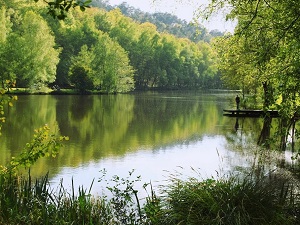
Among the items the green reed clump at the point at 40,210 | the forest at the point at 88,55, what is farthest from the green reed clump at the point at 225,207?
the forest at the point at 88,55

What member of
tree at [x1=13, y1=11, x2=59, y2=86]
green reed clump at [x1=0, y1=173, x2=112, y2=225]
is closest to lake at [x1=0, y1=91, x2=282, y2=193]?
green reed clump at [x1=0, y1=173, x2=112, y2=225]

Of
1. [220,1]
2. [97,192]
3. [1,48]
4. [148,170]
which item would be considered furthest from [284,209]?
[1,48]

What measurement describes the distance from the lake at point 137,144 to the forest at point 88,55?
6.97 metres

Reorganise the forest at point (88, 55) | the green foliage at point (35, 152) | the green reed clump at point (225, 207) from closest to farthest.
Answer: the green reed clump at point (225, 207) < the green foliage at point (35, 152) < the forest at point (88, 55)

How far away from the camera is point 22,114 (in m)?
31.8

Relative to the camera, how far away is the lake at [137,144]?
14.4 meters

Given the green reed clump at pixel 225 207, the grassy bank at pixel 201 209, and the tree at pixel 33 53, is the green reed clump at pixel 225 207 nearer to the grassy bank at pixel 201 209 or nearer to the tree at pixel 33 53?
the grassy bank at pixel 201 209

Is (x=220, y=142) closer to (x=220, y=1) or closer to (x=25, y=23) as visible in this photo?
(x=220, y=1)

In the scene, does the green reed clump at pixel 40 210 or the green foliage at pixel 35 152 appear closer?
the green reed clump at pixel 40 210

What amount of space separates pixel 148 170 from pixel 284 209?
8993mm

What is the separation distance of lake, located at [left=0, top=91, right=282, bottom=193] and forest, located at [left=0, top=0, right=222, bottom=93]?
6.97 m

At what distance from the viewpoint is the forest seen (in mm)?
59625

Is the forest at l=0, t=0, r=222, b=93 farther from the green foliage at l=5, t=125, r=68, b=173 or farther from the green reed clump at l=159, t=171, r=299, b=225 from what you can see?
the green reed clump at l=159, t=171, r=299, b=225

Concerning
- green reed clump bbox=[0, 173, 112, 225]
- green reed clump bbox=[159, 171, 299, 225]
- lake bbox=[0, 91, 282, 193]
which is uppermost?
green reed clump bbox=[159, 171, 299, 225]
